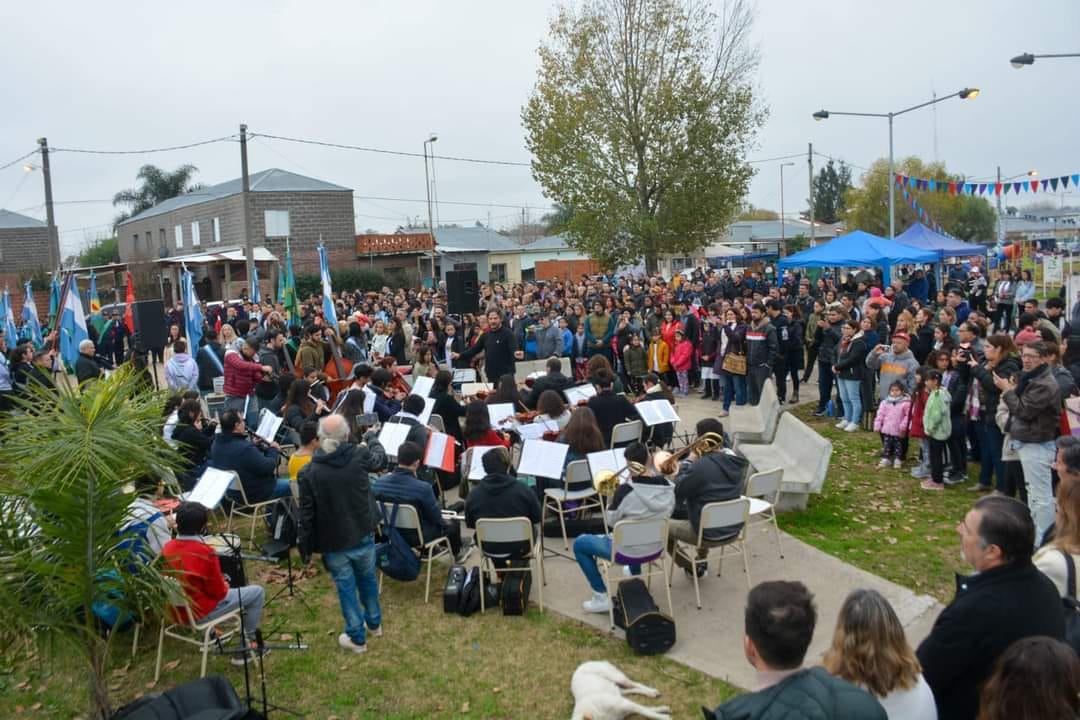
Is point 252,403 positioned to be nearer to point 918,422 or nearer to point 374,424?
Result: point 374,424

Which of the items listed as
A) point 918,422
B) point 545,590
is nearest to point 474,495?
point 545,590

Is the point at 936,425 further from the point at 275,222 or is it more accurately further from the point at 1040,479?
the point at 275,222

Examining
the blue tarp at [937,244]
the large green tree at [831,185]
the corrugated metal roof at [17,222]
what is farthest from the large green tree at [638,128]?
the large green tree at [831,185]

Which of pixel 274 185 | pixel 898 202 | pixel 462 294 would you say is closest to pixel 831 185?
pixel 898 202

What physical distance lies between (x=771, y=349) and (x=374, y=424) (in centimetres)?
624

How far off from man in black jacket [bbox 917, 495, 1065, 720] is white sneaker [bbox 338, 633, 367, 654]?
13.5ft

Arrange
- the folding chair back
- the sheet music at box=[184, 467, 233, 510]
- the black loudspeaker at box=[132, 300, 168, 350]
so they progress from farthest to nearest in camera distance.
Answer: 1. the black loudspeaker at box=[132, 300, 168, 350]
2. the sheet music at box=[184, 467, 233, 510]
3. the folding chair back

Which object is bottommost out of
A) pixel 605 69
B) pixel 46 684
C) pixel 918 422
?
pixel 46 684

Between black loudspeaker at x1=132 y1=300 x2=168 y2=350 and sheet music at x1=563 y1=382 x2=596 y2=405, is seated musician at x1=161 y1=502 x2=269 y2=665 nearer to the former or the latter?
sheet music at x1=563 y1=382 x2=596 y2=405

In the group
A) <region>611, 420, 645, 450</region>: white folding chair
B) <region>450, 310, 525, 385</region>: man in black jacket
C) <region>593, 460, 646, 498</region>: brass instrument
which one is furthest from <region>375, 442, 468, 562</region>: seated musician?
<region>450, 310, 525, 385</region>: man in black jacket

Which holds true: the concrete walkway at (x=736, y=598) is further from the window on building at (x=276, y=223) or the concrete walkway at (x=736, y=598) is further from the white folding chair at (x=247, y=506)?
the window on building at (x=276, y=223)

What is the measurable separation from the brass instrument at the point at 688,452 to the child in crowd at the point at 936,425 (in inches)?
115

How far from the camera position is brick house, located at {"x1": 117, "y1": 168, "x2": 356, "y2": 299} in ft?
132

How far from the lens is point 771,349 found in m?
12.3
